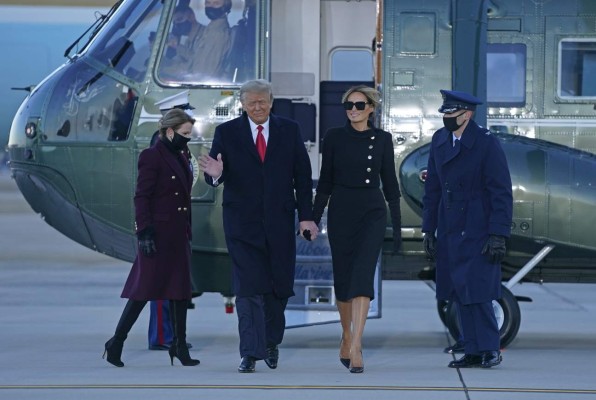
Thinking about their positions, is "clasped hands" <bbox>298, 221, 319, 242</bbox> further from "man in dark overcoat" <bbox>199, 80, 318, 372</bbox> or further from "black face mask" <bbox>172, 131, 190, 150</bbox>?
"black face mask" <bbox>172, 131, 190, 150</bbox>

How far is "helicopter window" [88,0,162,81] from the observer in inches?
417

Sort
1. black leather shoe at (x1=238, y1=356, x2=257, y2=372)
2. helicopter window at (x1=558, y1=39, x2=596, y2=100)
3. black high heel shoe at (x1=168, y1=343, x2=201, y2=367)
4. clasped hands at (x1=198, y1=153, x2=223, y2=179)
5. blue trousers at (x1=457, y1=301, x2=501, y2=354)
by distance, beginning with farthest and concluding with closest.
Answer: helicopter window at (x1=558, y1=39, x2=596, y2=100) < black high heel shoe at (x1=168, y1=343, x2=201, y2=367) < blue trousers at (x1=457, y1=301, x2=501, y2=354) < black leather shoe at (x1=238, y1=356, x2=257, y2=372) < clasped hands at (x1=198, y1=153, x2=223, y2=179)

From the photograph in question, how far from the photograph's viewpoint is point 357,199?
8.92m

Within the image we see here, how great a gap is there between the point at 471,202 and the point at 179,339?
2068mm

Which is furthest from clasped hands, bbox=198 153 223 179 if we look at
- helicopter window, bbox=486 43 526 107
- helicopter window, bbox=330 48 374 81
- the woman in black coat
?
helicopter window, bbox=330 48 374 81

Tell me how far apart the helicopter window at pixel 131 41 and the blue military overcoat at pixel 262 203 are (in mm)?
1868

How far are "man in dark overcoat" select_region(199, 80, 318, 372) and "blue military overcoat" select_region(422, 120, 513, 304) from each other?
90 cm

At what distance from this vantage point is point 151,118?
10.5 metres

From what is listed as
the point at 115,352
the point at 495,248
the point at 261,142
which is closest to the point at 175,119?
the point at 261,142

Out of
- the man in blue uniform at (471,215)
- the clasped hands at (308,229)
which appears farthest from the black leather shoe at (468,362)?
the clasped hands at (308,229)

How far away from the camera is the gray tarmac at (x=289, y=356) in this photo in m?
8.04

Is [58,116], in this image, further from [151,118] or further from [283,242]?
[283,242]

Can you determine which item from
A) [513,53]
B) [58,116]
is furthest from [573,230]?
[58,116]

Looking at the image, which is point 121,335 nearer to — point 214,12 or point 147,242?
point 147,242
